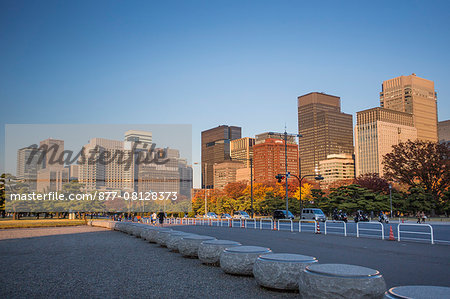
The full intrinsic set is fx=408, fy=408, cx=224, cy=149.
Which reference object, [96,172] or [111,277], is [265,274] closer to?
[111,277]

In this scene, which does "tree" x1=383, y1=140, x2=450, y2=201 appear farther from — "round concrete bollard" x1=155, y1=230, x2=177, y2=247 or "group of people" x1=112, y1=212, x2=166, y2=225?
"round concrete bollard" x1=155, y1=230, x2=177, y2=247

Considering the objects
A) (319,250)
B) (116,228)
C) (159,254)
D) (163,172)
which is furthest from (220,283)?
(163,172)

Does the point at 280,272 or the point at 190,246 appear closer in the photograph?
the point at 280,272

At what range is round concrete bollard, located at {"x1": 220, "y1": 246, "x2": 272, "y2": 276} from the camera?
32.7 ft

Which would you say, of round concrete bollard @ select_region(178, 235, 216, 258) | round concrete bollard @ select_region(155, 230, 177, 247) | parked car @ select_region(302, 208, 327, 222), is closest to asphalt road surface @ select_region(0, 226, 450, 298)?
round concrete bollard @ select_region(178, 235, 216, 258)

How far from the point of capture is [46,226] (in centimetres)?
4588

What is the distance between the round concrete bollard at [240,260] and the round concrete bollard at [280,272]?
1247mm

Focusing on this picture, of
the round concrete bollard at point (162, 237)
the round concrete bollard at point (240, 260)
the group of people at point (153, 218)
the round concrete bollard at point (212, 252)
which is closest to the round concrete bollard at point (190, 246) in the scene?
the round concrete bollard at point (212, 252)

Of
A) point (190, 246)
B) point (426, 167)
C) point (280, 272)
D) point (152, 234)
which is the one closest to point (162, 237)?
point (152, 234)

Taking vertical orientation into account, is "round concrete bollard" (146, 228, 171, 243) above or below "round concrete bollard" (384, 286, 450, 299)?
below

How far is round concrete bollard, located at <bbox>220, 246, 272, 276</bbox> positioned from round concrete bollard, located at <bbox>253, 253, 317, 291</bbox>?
4.09 feet

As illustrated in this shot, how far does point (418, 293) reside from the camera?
5.45m

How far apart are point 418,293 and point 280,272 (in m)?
3.27

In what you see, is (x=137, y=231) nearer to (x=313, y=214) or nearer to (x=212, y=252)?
(x=212, y=252)
